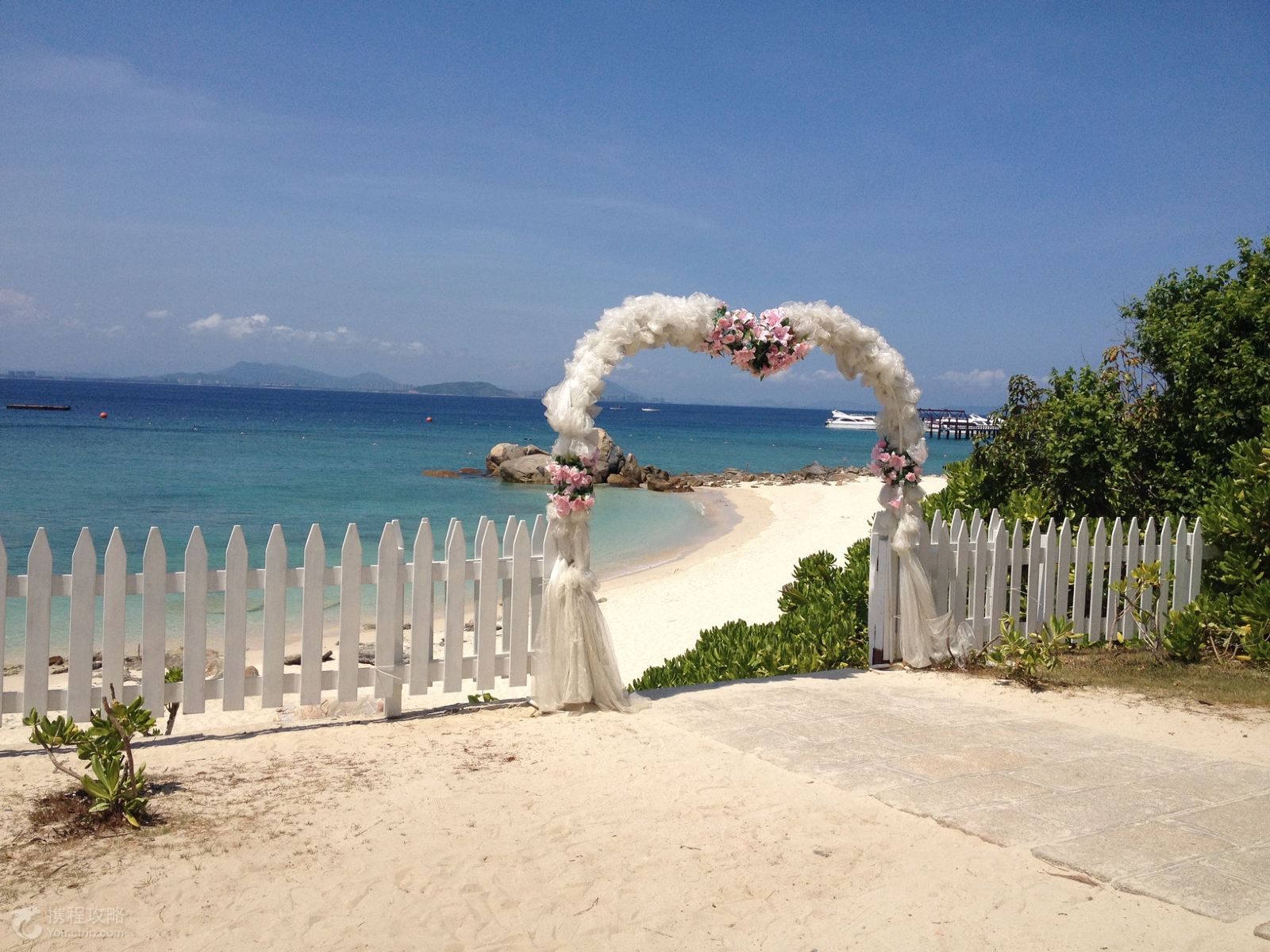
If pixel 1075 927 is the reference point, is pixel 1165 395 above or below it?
above

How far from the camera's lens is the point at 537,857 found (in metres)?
4.14

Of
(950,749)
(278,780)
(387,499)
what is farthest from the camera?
(387,499)

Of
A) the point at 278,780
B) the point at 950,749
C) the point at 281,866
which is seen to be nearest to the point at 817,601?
the point at 950,749

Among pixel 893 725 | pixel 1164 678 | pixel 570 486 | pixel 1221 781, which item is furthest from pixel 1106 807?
pixel 570 486

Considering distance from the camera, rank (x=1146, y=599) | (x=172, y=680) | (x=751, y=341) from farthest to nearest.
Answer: (x=1146, y=599) → (x=751, y=341) → (x=172, y=680)

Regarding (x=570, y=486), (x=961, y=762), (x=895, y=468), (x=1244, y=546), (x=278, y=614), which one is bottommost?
(x=961, y=762)

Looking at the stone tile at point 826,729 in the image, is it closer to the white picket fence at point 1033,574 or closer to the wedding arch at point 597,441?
the wedding arch at point 597,441

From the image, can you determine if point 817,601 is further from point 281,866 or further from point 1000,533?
point 281,866

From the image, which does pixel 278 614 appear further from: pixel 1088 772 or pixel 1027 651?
pixel 1027 651

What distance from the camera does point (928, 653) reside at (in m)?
7.91

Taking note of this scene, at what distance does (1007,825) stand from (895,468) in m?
3.78

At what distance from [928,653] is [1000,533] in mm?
1190

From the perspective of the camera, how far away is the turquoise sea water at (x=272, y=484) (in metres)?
22.1

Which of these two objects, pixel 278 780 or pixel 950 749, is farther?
pixel 950 749
